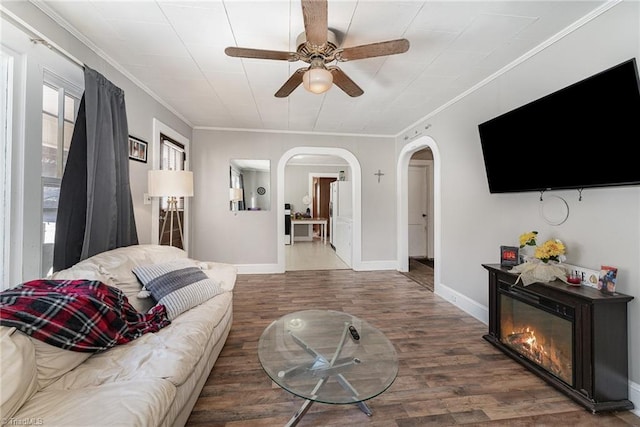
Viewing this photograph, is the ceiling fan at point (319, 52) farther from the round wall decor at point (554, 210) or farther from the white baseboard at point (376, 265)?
the white baseboard at point (376, 265)

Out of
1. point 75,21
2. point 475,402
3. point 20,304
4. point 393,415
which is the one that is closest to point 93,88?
point 75,21

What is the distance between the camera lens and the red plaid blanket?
112cm

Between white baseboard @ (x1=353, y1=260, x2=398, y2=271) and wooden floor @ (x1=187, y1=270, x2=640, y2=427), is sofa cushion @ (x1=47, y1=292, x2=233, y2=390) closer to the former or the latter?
wooden floor @ (x1=187, y1=270, x2=640, y2=427)

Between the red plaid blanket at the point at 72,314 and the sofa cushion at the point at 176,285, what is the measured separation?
9.4 inches

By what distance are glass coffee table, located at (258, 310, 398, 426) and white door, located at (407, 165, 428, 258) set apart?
4616 mm

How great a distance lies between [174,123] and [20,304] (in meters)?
3.23

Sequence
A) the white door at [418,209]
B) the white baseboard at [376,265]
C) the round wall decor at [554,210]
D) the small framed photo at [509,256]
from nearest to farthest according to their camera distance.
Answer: the round wall decor at [554,210] < the small framed photo at [509,256] < the white baseboard at [376,265] < the white door at [418,209]

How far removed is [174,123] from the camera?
3.75 meters

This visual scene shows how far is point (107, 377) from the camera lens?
116 cm

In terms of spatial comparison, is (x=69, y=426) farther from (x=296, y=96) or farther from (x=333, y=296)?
(x=296, y=96)

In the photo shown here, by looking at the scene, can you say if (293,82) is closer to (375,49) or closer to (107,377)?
(375,49)

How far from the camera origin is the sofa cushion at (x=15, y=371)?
906 mm

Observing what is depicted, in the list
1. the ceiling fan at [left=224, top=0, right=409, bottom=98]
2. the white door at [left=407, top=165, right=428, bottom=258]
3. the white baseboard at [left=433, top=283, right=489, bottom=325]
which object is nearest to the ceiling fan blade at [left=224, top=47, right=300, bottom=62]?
the ceiling fan at [left=224, top=0, right=409, bottom=98]

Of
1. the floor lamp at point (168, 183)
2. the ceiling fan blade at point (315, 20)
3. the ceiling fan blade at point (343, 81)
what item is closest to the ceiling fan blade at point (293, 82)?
the ceiling fan blade at point (343, 81)
